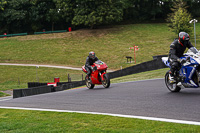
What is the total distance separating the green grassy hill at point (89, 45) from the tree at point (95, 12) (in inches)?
139

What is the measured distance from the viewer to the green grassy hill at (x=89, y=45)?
51197mm

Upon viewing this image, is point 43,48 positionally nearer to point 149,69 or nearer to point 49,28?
point 49,28

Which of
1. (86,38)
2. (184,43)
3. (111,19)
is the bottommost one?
(184,43)

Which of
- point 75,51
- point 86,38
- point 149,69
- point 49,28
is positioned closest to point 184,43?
point 149,69

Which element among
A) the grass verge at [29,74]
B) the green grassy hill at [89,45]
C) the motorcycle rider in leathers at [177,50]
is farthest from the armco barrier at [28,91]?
the green grassy hill at [89,45]

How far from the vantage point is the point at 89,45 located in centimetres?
6088

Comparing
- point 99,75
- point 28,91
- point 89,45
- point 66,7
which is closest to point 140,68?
point 28,91

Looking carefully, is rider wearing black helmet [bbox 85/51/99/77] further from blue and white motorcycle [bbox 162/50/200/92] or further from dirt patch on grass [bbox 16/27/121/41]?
dirt patch on grass [bbox 16/27/121/41]

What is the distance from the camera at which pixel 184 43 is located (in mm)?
9922

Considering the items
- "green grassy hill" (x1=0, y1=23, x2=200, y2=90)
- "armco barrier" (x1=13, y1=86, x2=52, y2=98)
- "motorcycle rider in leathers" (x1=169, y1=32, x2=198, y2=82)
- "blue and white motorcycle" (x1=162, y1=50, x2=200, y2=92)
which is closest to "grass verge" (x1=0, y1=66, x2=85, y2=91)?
"green grassy hill" (x1=0, y1=23, x2=200, y2=90)

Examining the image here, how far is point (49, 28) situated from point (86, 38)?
18313mm

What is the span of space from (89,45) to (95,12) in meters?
9.63

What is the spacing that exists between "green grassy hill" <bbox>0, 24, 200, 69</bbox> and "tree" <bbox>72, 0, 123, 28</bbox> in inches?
139

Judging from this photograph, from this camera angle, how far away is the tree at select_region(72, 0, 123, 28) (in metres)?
65.6
